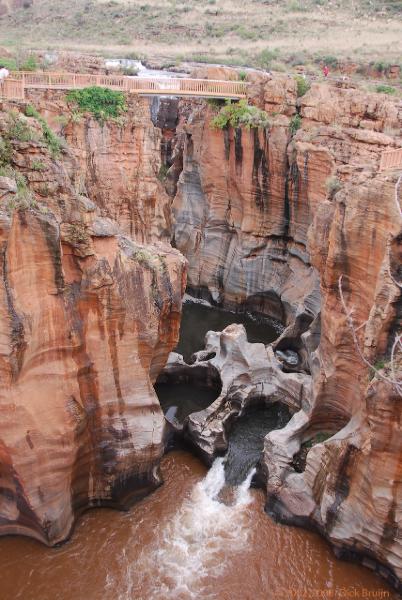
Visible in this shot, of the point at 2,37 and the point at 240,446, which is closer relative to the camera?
the point at 240,446

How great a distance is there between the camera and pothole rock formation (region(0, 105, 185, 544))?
10.2 m

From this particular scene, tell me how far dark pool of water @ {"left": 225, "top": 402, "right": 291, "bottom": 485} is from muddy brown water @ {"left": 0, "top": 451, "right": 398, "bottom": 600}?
125 centimetres

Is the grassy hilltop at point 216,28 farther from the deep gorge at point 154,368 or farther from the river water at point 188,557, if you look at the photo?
the river water at point 188,557

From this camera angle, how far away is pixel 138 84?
2086 centimetres

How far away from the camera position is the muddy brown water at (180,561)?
11.2 m

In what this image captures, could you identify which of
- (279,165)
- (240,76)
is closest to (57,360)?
(279,165)

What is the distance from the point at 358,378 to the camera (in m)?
12.8

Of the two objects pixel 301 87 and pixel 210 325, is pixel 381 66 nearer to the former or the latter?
pixel 301 87

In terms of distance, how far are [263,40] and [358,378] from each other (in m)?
34.7

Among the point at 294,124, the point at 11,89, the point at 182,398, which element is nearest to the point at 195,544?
the point at 182,398

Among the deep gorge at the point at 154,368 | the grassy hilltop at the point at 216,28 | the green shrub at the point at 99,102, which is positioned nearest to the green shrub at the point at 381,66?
the grassy hilltop at the point at 216,28

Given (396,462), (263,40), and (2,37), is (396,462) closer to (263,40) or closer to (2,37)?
(263,40)

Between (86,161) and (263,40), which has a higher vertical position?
(263,40)

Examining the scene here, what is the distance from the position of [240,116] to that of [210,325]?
8.31m
